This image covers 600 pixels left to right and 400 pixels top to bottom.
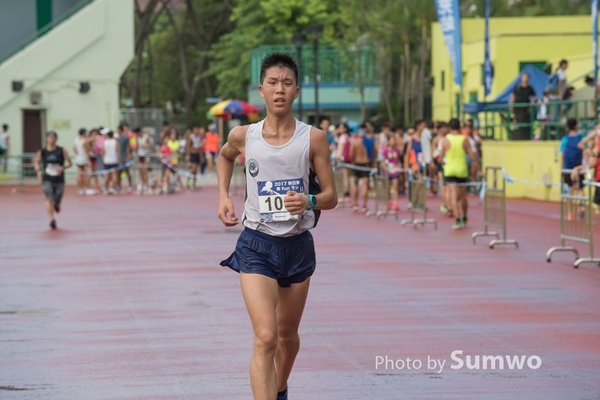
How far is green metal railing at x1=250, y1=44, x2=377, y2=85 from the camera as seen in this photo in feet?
183

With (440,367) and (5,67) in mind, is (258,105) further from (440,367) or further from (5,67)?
(440,367)

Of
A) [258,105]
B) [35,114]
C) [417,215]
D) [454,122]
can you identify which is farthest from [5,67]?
[454,122]

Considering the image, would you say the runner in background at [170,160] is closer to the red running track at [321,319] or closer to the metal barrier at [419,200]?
the metal barrier at [419,200]

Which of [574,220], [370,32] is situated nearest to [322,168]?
[574,220]

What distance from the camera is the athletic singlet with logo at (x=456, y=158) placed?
73.5 ft

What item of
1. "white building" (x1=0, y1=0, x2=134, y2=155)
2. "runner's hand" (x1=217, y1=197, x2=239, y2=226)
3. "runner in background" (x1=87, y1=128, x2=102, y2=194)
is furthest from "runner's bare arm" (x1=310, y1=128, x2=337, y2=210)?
"white building" (x1=0, y1=0, x2=134, y2=155)

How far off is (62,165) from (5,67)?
23.1 m

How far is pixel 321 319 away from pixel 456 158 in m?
11.0

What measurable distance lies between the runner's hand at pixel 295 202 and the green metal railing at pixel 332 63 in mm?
48451

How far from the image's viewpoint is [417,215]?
27.1m

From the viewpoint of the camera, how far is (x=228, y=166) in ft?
25.3

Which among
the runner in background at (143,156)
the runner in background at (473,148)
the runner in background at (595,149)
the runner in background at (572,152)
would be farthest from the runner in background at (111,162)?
the runner in background at (595,149)

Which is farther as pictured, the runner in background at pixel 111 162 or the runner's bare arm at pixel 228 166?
the runner in background at pixel 111 162

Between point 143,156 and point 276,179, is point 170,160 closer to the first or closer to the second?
point 143,156
